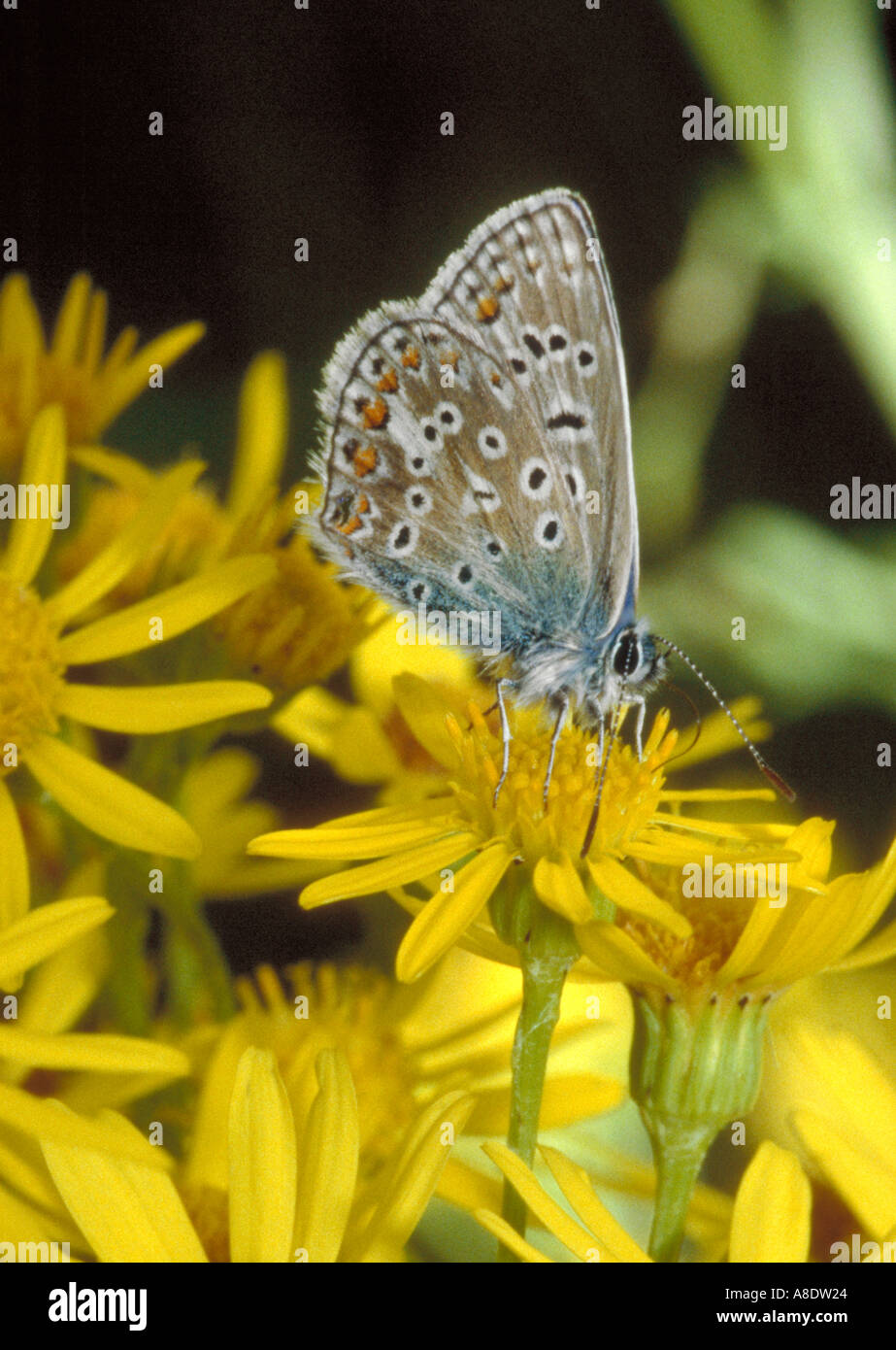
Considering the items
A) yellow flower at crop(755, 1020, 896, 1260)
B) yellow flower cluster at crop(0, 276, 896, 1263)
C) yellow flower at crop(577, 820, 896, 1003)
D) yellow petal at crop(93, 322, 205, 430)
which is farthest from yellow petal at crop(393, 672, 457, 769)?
yellow petal at crop(93, 322, 205, 430)

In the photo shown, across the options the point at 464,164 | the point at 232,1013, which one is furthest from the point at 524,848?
the point at 464,164

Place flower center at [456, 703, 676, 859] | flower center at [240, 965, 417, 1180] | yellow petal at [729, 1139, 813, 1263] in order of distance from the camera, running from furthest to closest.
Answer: flower center at [240, 965, 417, 1180]
flower center at [456, 703, 676, 859]
yellow petal at [729, 1139, 813, 1263]

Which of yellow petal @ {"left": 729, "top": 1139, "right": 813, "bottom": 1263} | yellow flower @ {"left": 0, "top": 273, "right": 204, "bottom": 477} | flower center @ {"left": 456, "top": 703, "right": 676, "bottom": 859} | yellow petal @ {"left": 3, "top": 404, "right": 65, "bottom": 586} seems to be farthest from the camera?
yellow flower @ {"left": 0, "top": 273, "right": 204, "bottom": 477}

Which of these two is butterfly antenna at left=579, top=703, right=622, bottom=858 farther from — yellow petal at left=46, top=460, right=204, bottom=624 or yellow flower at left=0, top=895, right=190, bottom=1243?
yellow petal at left=46, top=460, right=204, bottom=624

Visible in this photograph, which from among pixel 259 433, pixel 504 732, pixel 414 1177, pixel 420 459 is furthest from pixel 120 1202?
pixel 259 433

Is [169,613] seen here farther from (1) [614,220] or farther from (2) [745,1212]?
(1) [614,220]

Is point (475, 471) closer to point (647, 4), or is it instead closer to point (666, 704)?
point (666, 704)
